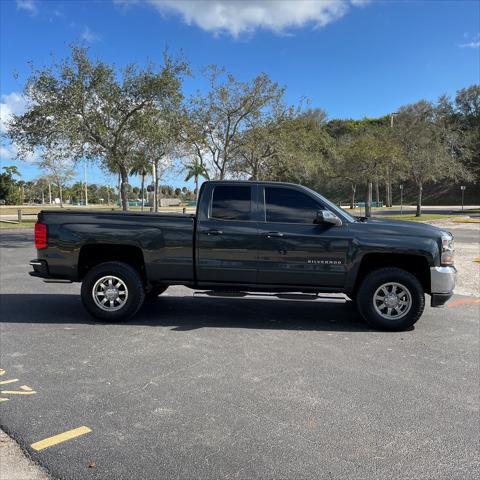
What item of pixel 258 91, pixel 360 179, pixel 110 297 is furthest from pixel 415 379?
pixel 360 179

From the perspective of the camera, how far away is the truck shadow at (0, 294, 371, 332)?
6.67 m

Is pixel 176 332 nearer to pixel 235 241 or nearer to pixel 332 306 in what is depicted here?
pixel 235 241

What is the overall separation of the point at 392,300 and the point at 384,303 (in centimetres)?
11

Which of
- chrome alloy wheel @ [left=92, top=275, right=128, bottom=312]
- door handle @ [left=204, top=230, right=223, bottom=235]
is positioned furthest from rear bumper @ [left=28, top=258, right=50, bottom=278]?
door handle @ [left=204, top=230, right=223, bottom=235]

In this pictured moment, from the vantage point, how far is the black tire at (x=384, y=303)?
6.32 meters

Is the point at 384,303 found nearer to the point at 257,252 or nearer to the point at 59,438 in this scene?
the point at 257,252

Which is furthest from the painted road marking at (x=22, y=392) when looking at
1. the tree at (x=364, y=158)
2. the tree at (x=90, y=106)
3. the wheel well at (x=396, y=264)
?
the tree at (x=364, y=158)

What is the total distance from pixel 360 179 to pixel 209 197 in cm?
3047

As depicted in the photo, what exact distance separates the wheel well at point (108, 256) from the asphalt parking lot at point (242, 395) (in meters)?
0.71

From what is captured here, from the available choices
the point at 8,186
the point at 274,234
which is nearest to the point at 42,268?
the point at 274,234

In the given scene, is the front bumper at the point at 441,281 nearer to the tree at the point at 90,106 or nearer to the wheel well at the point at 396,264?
the wheel well at the point at 396,264

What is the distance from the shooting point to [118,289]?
21.7 feet

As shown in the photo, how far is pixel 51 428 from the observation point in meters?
3.59

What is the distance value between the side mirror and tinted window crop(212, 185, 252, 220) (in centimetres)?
91
